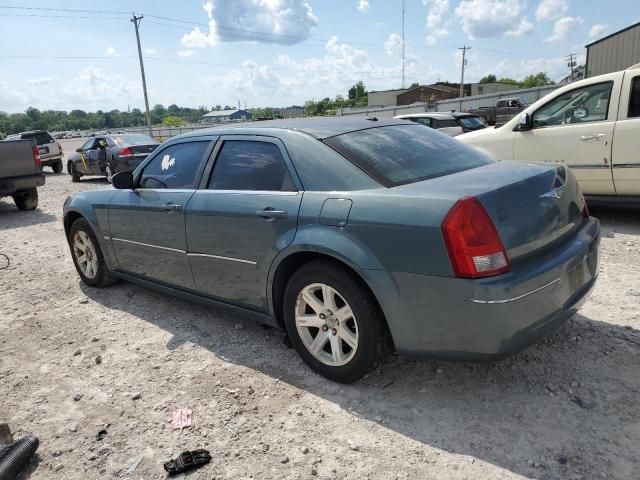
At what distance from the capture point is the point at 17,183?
10320 mm

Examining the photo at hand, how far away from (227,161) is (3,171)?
339 inches

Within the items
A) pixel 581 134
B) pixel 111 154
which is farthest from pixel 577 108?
pixel 111 154

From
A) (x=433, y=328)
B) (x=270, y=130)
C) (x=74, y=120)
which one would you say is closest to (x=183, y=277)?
(x=270, y=130)

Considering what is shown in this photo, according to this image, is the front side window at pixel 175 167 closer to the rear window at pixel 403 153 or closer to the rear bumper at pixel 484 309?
the rear window at pixel 403 153

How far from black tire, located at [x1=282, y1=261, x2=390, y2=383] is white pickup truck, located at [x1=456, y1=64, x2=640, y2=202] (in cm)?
345

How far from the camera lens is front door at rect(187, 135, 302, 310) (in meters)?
3.20

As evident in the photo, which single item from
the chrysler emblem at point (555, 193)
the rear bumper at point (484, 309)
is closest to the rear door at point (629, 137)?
the chrysler emblem at point (555, 193)

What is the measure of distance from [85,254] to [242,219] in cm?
273

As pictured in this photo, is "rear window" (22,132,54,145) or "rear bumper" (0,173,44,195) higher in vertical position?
"rear window" (22,132,54,145)

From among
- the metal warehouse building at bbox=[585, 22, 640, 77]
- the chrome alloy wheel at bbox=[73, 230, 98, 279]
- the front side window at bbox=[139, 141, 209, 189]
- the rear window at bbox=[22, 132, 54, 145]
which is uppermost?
the metal warehouse building at bbox=[585, 22, 640, 77]

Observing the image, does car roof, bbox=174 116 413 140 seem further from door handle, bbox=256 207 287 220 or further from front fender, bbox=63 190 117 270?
front fender, bbox=63 190 117 270

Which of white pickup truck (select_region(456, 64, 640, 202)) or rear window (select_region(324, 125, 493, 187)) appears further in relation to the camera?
white pickup truck (select_region(456, 64, 640, 202))

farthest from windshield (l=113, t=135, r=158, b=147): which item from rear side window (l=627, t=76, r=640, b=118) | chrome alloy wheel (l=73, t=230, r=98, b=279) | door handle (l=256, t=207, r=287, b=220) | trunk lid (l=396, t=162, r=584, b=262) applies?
trunk lid (l=396, t=162, r=584, b=262)

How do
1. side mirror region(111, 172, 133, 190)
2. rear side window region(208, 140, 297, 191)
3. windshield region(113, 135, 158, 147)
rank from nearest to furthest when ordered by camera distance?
rear side window region(208, 140, 297, 191)
side mirror region(111, 172, 133, 190)
windshield region(113, 135, 158, 147)
